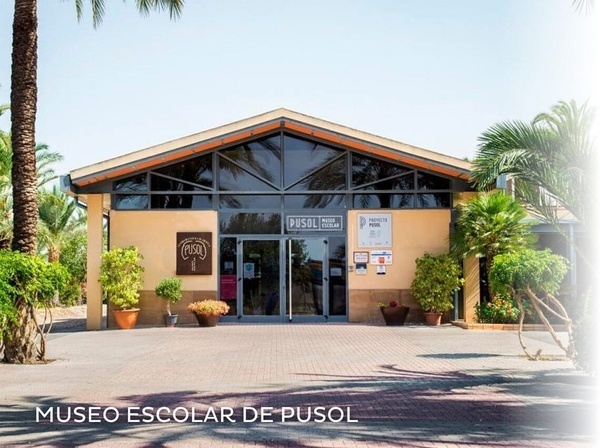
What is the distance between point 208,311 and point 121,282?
2.33m

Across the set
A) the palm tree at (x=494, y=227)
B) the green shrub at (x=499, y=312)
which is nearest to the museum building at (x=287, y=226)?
the green shrub at (x=499, y=312)

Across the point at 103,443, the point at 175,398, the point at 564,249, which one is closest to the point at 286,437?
the point at 103,443

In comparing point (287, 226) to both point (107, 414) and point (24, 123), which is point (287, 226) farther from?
point (107, 414)

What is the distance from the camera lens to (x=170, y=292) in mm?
20188

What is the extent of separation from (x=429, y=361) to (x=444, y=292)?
7.67m

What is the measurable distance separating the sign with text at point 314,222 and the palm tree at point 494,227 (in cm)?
333

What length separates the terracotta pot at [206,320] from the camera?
65.9ft

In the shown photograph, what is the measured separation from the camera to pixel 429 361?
42.3 feet

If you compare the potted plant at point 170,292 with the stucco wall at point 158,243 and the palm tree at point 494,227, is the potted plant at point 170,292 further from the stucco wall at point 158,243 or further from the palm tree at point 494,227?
the palm tree at point 494,227

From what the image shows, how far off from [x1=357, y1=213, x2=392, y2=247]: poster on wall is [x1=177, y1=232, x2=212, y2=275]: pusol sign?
403cm

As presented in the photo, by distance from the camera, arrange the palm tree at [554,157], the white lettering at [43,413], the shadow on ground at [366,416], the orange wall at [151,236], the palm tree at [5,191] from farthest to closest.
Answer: the palm tree at [5,191] < the orange wall at [151,236] < the palm tree at [554,157] < the white lettering at [43,413] < the shadow on ground at [366,416]

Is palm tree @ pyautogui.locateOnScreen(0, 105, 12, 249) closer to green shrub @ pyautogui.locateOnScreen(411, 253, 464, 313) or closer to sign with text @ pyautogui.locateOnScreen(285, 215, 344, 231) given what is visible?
sign with text @ pyautogui.locateOnScreen(285, 215, 344, 231)

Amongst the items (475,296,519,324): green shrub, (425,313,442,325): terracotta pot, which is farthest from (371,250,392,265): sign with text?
(475,296,519,324): green shrub

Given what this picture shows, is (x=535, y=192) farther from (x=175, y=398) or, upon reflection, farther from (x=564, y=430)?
(x=175, y=398)
